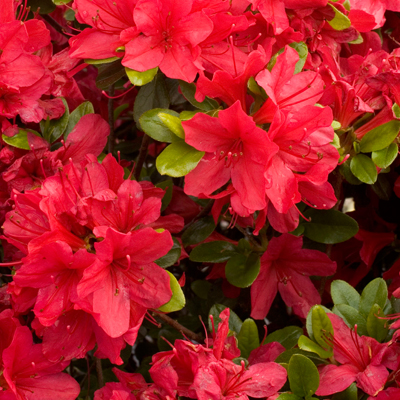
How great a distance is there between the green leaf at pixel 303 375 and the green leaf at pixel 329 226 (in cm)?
28

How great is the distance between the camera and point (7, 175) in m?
1.03

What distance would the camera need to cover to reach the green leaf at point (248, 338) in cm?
109

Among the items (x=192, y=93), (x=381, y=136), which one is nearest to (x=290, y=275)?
(x=381, y=136)

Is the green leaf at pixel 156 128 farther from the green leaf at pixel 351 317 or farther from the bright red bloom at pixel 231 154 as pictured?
the green leaf at pixel 351 317

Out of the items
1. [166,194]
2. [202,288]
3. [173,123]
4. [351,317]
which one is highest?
[173,123]

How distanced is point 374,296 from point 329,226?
17 centimetres

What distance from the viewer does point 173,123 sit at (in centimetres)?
95

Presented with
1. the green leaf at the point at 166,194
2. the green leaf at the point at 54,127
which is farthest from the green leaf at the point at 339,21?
the green leaf at the point at 54,127

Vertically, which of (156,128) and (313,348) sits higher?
(156,128)

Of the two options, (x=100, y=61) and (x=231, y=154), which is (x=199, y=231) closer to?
(x=231, y=154)

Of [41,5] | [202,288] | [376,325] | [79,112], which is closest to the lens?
[376,325]

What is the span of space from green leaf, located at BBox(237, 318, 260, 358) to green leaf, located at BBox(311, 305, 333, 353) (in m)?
0.13

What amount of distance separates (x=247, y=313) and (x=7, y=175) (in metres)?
0.74

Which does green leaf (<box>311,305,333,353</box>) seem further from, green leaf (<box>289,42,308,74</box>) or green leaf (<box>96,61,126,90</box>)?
green leaf (<box>96,61,126,90</box>)
